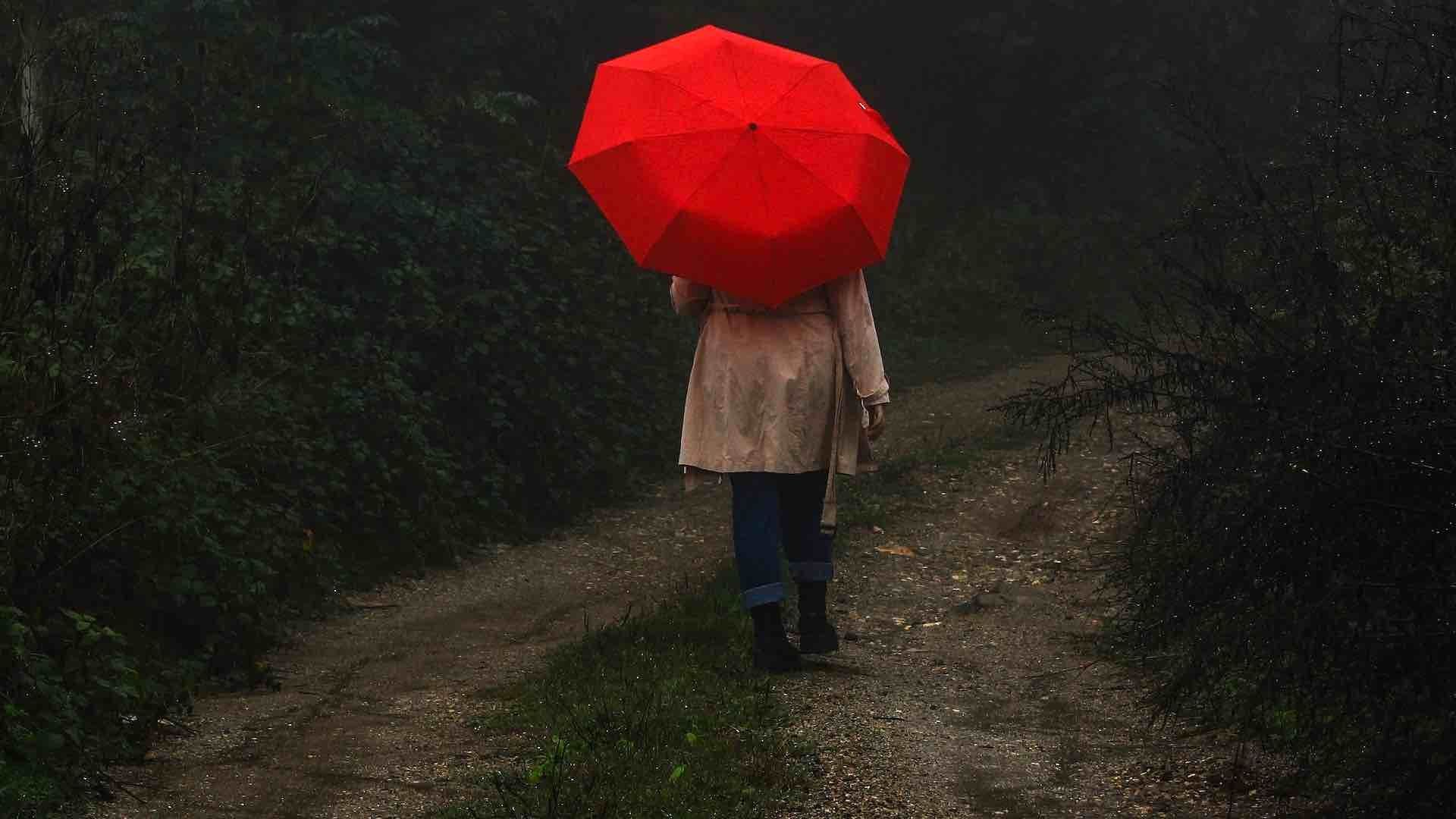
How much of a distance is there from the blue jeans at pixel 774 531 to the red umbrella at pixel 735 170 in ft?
2.67

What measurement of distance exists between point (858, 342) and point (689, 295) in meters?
0.68

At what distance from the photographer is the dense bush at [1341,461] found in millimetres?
3482

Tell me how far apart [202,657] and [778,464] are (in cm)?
236

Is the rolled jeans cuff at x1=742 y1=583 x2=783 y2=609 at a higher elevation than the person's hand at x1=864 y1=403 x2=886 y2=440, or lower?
lower

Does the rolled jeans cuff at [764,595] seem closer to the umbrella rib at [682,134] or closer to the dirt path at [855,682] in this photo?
the dirt path at [855,682]

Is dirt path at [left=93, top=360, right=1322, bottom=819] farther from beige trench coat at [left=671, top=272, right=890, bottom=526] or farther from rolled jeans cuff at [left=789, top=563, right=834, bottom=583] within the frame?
beige trench coat at [left=671, top=272, right=890, bottom=526]

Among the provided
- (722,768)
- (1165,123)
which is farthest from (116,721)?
(1165,123)

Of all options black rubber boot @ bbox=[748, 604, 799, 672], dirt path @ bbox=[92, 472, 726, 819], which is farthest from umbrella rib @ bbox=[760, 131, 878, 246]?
dirt path @ bbox=[92, 472, 726, 819]

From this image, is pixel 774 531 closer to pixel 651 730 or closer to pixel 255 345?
pixel 651 730

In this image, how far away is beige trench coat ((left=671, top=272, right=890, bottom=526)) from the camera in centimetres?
606

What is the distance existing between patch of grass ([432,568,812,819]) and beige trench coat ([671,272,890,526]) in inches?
30.5

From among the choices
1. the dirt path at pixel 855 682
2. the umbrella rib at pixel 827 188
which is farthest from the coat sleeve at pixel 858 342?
the dirt path at pixel 855 682

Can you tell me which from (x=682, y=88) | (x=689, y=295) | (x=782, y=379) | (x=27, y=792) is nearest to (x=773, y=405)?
(x=782, y=379)

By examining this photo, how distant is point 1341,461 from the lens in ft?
11.8
